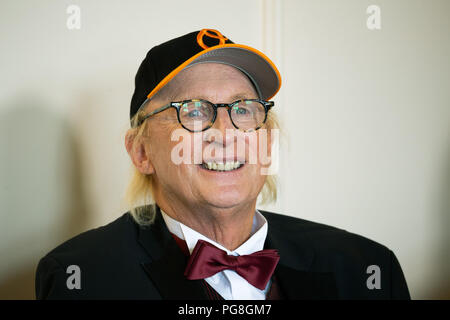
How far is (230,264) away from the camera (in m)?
1.13

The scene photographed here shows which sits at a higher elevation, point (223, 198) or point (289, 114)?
point (289, 114)

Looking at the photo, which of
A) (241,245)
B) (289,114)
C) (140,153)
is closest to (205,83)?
(140,153)

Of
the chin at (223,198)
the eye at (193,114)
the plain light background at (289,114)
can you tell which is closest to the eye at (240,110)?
the eye at (193,114)

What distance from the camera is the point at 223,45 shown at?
1.17 m

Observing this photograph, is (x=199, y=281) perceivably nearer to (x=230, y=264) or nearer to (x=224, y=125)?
(x=230, y=264)

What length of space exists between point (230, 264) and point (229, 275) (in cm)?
5

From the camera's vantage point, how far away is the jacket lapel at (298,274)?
121 cm

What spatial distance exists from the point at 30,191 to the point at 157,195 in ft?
1.73

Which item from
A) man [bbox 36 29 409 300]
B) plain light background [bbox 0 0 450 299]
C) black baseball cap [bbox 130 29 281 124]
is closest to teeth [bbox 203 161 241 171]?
man [bbox 36 29 409 300]

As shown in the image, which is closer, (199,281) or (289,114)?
(199,281)

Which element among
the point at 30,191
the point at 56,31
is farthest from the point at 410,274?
the point at 56,31

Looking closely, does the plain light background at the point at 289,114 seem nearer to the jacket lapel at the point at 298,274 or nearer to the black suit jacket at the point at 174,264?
the black suit jacket at the point at 174,264

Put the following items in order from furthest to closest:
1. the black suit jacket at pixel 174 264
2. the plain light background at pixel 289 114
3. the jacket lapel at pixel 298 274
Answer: the plain light background at pixel 289 114 → the jacket lapel at pixel 298 274 → the black suit jacket at pixel 174 264
